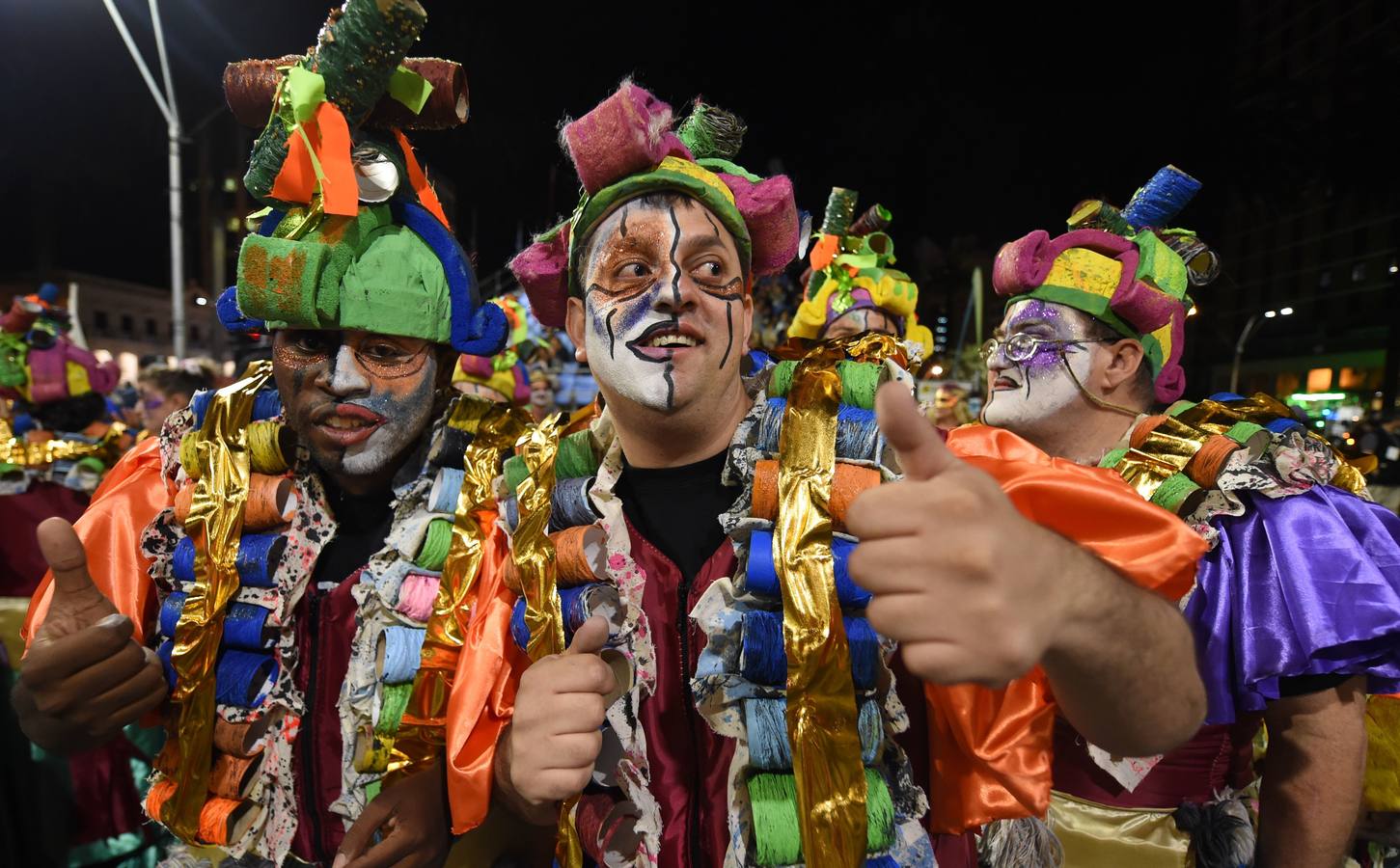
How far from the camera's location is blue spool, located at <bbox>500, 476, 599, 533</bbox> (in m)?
1.63

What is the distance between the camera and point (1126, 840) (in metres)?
1.88

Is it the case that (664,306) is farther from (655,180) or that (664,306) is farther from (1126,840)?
(1126,840)

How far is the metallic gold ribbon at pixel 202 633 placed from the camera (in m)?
1.80

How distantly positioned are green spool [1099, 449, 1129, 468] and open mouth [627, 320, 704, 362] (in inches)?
52.9

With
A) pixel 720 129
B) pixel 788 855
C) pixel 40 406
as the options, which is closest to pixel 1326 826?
pixel 788 855

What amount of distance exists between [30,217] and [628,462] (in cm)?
2884

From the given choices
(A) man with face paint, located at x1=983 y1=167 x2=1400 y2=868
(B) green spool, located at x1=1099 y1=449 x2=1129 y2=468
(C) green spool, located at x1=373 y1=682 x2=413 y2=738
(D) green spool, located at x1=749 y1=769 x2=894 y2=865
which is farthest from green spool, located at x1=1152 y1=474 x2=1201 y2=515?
(C) green spool, located at x1=373 y1=682 x2=413 y2=738

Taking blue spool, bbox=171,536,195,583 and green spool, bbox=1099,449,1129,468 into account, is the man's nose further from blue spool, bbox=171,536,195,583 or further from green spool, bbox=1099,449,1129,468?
green spool, bbox=1099,449,1129,468

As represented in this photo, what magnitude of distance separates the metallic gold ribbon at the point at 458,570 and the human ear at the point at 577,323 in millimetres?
321

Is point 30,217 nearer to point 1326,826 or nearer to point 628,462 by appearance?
point 628,462

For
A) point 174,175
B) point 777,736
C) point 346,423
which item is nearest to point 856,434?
point 777,736

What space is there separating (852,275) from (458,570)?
4.10 metres

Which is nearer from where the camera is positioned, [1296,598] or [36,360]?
[1296,598]

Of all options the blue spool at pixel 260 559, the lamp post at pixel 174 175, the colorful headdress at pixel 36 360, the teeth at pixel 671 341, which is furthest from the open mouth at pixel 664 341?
the lamp post at pixel 174 175
